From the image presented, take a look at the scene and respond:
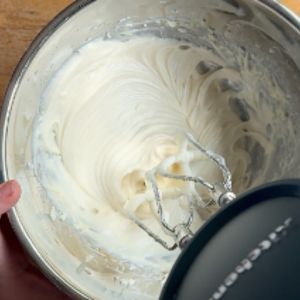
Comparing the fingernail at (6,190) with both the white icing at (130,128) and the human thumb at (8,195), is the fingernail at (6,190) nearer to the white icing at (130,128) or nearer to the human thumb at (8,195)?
the human thumb at (8,195)

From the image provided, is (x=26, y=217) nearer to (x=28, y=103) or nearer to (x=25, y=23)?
(x=28, y=103)

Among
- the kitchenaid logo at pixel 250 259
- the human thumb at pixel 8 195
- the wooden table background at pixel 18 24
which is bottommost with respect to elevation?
the human thumb at pixel 8 195

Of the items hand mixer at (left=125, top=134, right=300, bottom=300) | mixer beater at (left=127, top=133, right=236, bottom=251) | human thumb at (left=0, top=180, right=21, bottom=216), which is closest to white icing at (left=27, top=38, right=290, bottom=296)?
mixer beater at (left=127, top=133, right=236, bottom=251)

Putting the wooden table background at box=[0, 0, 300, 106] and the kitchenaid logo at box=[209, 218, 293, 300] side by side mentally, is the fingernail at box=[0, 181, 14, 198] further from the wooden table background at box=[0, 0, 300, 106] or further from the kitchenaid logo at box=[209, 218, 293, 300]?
the kitchenaid logo at box=[209, 218, 293, 300]

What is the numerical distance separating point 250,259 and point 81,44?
0.49 meters

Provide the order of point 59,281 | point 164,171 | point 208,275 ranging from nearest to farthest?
point 208,275
point 59,281
point 164,171

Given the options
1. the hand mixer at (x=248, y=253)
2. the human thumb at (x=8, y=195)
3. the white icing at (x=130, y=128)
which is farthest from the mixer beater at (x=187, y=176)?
the hand mixer at (x=248, y=253)

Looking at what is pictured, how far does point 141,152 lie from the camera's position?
1018 mm

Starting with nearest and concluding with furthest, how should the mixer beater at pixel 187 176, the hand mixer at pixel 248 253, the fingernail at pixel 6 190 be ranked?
the hand mixer at pixel 248 253
the fingernail at pixel 6 190
the mixer beater at pixel 187 176

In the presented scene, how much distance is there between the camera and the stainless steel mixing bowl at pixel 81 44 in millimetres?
849

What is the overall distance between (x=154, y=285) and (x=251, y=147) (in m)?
0.24

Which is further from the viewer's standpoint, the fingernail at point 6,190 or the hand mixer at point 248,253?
the fingernail at point 6,190

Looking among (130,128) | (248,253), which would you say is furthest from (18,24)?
(248,253)

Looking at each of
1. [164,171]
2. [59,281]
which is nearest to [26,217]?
[59,281]
